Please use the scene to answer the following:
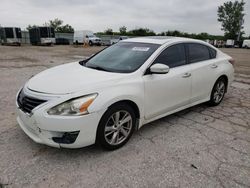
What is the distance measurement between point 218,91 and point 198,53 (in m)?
1.11

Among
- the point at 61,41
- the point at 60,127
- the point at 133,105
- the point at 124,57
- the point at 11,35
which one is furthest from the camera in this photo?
the point at 61,41

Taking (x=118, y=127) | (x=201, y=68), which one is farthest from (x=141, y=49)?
(x=118, y=127)

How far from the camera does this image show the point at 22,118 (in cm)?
301

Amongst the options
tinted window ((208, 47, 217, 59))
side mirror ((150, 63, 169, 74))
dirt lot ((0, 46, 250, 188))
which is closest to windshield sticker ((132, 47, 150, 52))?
side mirror ((150, 63, 169, 74))

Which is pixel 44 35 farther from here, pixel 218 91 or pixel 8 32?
pixel 218 91

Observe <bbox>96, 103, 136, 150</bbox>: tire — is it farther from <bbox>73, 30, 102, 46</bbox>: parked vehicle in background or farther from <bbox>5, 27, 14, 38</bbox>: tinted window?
<bbox>5, 27, 14, 38</bbox>: tinted window

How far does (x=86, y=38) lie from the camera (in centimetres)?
3528

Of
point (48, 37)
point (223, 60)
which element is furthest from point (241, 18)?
point (223, 60)

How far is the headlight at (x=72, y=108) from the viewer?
8.68 feet

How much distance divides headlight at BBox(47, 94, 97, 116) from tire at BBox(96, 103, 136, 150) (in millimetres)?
293

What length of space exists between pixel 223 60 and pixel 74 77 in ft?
11.3

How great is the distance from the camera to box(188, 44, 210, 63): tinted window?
426 cm

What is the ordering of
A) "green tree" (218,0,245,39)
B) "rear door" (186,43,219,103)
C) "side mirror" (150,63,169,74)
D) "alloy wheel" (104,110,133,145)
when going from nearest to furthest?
1. "alloy wheel" (104,110,133,145)
2. "side mirror" (150,63,169,74)
3. "rear door" (186,43,219,103)
4. "green tree" (218,0,245,39)

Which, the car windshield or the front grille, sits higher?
the car windshield
